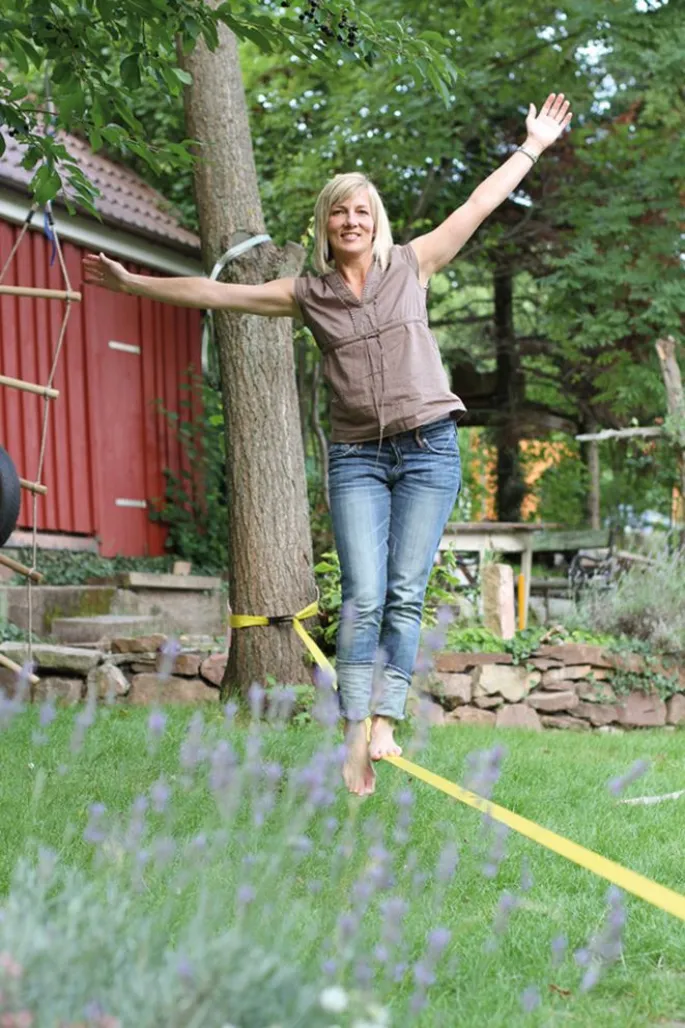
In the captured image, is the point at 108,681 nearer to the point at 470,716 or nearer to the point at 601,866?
the point at 470,716

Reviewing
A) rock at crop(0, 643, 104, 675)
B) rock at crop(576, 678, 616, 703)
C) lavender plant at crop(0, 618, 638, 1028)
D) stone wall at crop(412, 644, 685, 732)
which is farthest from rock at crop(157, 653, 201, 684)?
lavender plant at crop(0, 618, 638, 1028)

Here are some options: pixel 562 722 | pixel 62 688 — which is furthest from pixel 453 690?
pixel 62 688

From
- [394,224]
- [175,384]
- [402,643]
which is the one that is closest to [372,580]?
[402,643]

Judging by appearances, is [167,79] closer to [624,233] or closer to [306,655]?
[306,655]

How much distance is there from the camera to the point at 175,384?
1217 cm

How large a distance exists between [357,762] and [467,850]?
1.36 feet

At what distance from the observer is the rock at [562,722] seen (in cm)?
739

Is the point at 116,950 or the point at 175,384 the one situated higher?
the point at 175,384

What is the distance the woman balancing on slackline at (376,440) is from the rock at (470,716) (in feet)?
10.5

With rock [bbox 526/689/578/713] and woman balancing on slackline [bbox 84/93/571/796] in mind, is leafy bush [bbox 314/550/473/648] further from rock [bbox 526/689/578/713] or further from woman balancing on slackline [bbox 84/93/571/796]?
woman balancing on slackline [bbox 84/93/571/796]

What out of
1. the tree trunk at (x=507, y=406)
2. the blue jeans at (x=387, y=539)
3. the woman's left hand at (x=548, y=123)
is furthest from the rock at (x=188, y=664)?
A: the tree trunk at (x=507, y=406)

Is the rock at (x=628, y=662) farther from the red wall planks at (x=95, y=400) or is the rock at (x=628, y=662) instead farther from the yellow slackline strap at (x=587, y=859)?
the red wall planks at (x=95, y=400)

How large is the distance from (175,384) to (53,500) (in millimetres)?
2135

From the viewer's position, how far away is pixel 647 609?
784 centimetres
